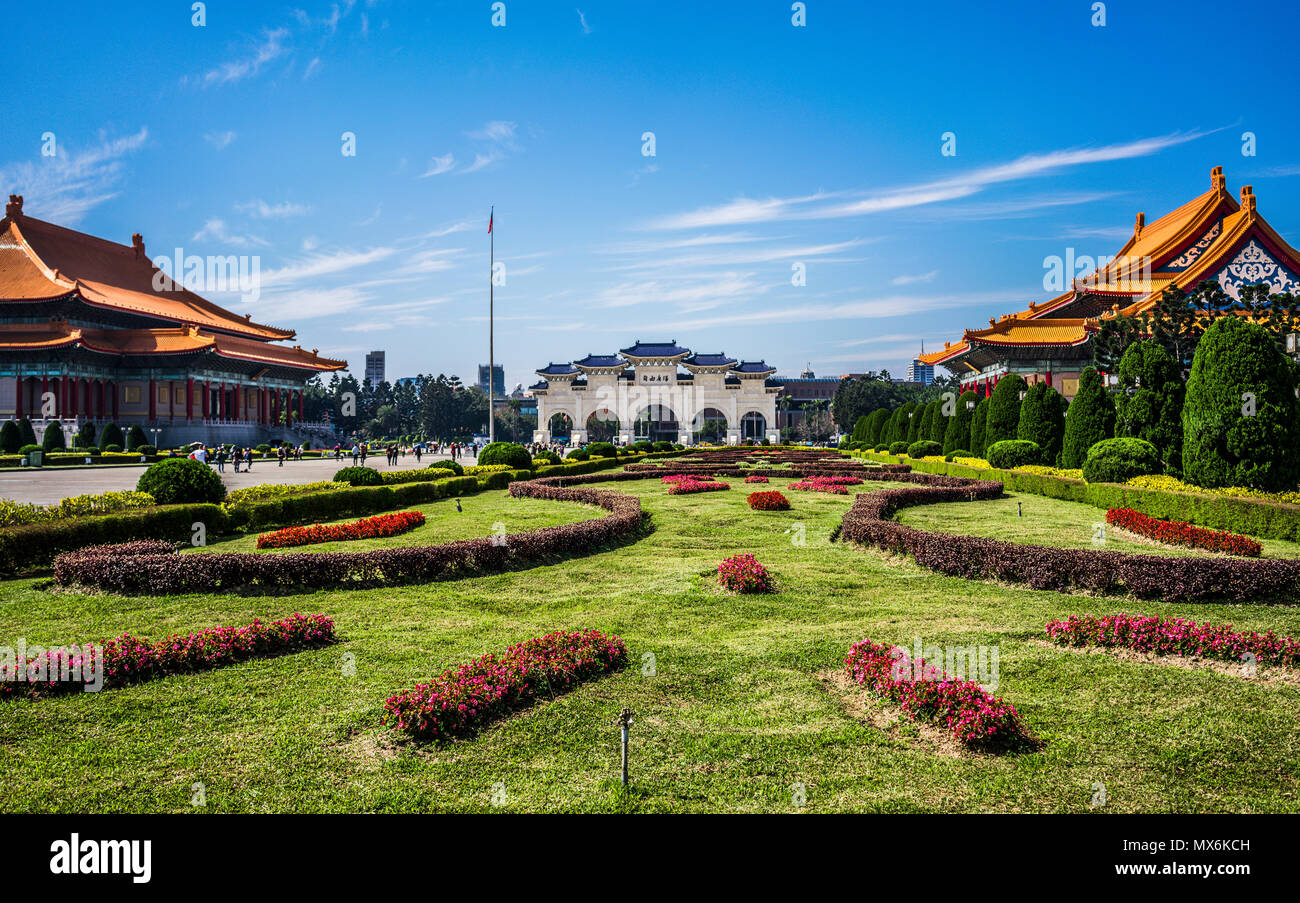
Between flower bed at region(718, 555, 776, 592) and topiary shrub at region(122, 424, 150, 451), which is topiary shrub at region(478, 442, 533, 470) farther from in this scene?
topiary shrub at region(122, 424, 150, 451)

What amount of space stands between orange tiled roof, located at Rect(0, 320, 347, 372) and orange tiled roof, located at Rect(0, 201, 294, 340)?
1707 mm

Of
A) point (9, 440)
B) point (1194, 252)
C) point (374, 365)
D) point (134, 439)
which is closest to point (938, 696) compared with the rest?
point (134, 439)

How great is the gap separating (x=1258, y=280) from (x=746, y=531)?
33.1 m

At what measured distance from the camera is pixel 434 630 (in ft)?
20.4

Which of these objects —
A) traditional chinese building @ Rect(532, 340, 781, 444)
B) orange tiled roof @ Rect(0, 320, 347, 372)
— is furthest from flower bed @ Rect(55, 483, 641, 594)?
traditional chinese building @ Rect(532, 340, 781, 444)

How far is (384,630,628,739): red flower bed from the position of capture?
411cm

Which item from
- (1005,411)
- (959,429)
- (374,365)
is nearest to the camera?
(1005,411)

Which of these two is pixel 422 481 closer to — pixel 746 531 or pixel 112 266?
pixel 746 531

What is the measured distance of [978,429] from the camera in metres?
26.0

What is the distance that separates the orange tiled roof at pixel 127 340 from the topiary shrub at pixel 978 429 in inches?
1593

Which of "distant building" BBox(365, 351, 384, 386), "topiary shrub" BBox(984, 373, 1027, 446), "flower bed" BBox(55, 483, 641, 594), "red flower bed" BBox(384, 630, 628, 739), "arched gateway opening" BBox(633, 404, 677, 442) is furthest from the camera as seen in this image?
"distant building" BBox(365, 351, 384, 386)

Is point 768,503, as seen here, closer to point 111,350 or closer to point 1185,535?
point 1185,535

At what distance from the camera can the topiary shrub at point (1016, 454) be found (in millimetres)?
20516

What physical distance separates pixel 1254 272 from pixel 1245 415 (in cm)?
2616
